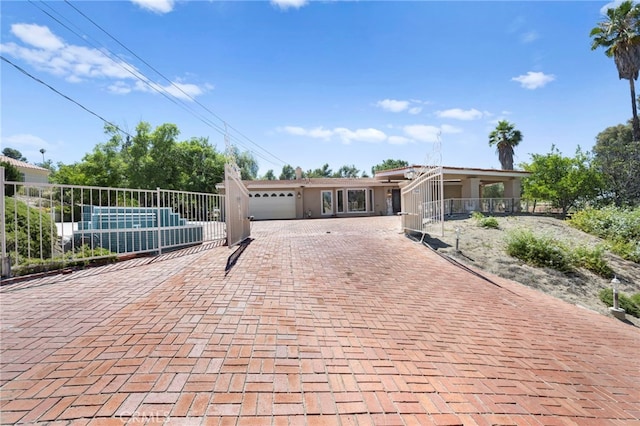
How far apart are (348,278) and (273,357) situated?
2862 millimetres

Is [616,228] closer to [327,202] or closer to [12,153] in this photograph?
[327,202]

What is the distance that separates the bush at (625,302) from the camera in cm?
634

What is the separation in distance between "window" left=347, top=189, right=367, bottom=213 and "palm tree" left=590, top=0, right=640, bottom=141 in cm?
2072

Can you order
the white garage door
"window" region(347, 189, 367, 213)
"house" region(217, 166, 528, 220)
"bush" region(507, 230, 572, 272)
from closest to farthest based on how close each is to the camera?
1. "bush" region(507, 230, 572, 272)
2. "house" region(217, 166, 528, 220)
3. the white garage door
4. "window" region(347, 189, 367, 213)

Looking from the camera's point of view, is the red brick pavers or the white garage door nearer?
the red brick pavers

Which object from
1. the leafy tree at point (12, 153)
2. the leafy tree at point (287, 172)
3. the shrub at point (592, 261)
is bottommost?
the shrub at point (592, 261)

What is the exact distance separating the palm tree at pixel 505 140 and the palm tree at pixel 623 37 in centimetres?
882

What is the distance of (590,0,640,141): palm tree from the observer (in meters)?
21.0

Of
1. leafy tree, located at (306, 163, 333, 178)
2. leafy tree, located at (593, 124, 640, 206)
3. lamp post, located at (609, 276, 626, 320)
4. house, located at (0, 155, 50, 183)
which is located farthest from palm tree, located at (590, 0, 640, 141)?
house, located at (0, 155, 50, 183)

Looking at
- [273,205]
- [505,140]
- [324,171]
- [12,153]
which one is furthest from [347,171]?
[12,153]

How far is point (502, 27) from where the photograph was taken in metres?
11.9

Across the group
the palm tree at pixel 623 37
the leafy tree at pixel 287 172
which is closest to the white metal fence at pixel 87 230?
the palm tree at pixel 623 37

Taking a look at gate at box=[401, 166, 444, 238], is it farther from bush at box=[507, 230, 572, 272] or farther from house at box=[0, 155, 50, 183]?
house at box=[0, 155, 50, 183]

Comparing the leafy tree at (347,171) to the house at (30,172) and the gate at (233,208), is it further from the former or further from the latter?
the gate at (233,208)
